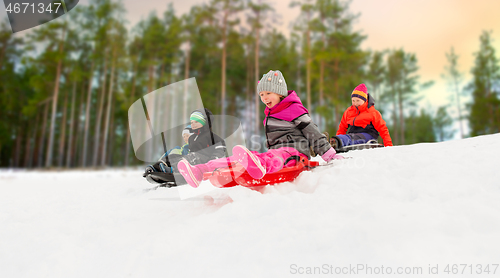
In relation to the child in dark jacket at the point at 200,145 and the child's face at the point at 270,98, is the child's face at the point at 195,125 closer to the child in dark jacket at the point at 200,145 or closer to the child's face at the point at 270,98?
the child in dark jacket at the point at 200,145

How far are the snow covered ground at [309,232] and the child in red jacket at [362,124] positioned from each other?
4.84 feet

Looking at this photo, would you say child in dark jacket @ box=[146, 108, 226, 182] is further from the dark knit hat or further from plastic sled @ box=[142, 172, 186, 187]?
the dark knit hat

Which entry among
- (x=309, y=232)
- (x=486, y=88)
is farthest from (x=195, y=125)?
(x=486, y=88)

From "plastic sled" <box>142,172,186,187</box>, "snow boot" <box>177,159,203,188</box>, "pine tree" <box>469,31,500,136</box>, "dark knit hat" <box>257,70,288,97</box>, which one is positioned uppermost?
"pine tree" <box>469,31,500,136</box>

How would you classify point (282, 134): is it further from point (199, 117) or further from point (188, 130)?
point (188, 130)

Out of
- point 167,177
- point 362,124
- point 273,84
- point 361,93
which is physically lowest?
point 167,177

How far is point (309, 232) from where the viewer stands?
1482 millimetres

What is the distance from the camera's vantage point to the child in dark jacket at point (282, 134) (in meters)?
2.28

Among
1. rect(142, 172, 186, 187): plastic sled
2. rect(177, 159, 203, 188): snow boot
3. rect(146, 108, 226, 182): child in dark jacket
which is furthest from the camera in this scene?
rect(146, 108, 226, 182): child in dark jacket

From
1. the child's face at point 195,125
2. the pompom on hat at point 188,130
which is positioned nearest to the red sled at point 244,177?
the child's face at point 195,125

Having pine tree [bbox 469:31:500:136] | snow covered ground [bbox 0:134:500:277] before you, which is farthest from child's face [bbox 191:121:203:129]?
pine tree [bbox 469:31:500:136]

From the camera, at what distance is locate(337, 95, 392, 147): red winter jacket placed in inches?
153

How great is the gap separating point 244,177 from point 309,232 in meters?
0.88

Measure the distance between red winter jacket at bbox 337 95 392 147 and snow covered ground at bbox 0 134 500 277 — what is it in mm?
1529
